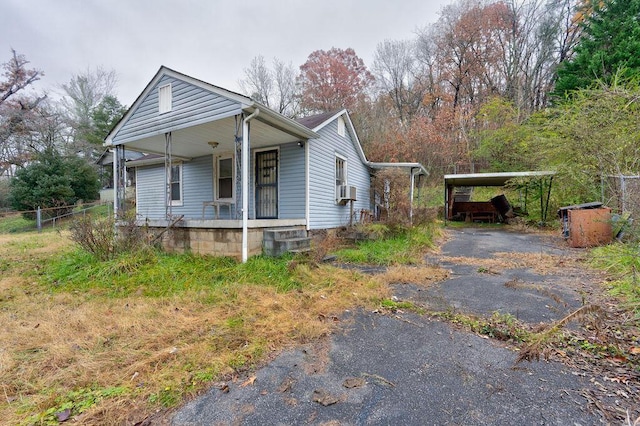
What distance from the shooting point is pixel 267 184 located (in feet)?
25.1

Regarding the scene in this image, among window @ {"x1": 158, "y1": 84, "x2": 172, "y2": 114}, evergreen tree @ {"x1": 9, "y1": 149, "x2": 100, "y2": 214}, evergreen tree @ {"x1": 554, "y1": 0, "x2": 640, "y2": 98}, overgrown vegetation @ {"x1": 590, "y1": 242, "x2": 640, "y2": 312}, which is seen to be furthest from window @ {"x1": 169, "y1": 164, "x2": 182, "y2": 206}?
evergreen tree @ {"x1": 554, "y1": 0, "x2": 640, "y2": 98}

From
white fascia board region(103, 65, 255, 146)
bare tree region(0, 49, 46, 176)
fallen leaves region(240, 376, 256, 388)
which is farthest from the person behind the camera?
bare tree region(0, 49, 46, 176)

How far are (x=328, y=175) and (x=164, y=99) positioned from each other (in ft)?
14.8

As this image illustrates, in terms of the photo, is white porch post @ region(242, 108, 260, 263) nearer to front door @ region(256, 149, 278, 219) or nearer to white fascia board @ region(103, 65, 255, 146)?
white fascia board @ region(103, 65, 255, 146)

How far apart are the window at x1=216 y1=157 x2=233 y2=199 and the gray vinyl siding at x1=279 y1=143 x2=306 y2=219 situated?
6.03ft

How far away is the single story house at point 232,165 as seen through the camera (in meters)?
5.28

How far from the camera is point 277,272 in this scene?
14.7 feet

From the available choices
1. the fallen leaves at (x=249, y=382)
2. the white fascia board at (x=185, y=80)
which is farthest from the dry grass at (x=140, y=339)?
the white fascia board at (x=185, y=80)

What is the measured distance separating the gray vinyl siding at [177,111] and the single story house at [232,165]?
0.02 meters

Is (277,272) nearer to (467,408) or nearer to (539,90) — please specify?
(467,408)

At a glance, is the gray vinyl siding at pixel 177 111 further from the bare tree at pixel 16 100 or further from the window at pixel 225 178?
the bare tree at pixel 16 100

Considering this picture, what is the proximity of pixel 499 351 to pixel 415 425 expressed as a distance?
1.22 meters

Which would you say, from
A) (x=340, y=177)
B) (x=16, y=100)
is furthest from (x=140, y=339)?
(x=16, y=100)

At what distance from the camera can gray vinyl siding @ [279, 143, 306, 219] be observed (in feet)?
23.0
